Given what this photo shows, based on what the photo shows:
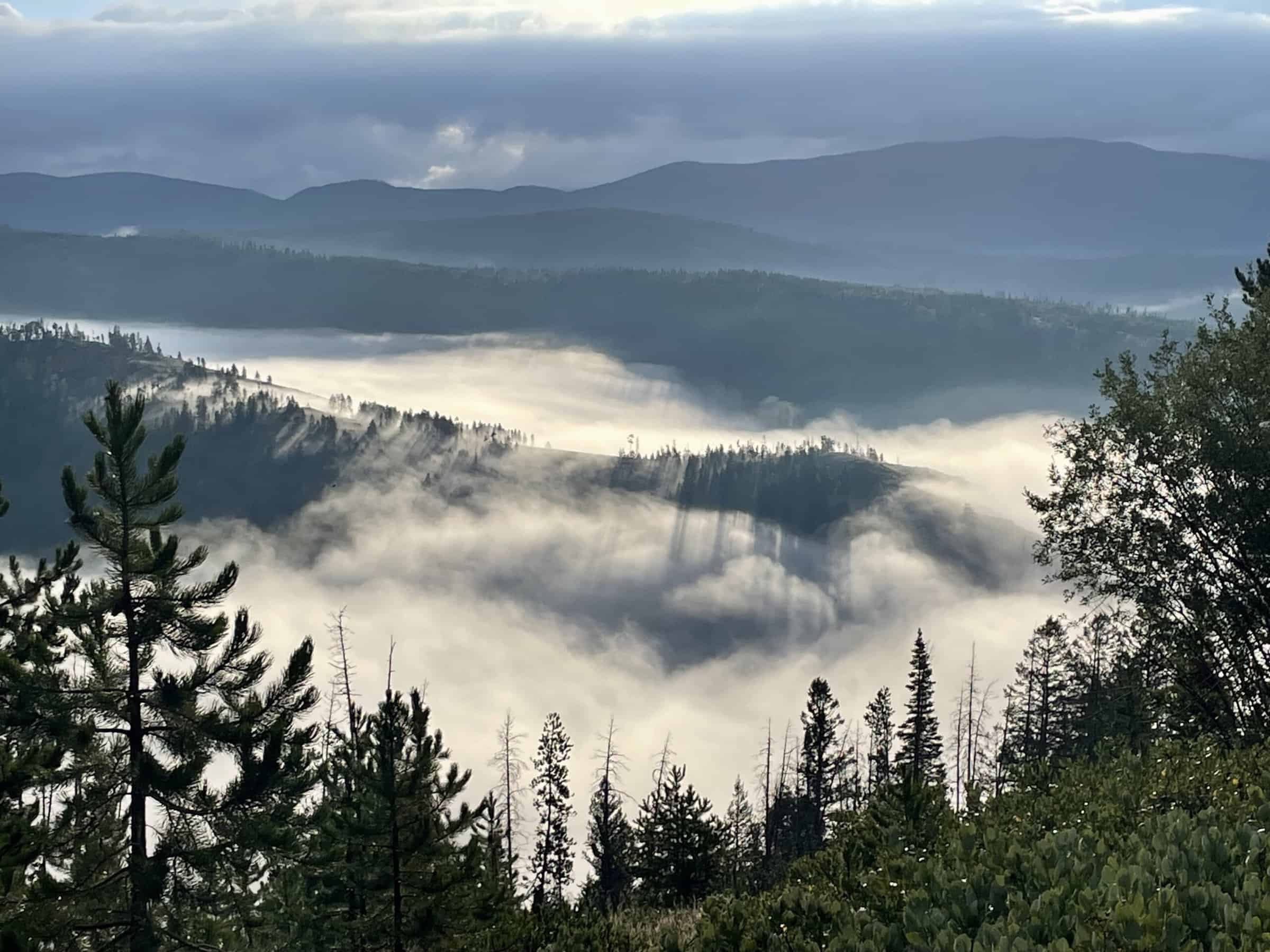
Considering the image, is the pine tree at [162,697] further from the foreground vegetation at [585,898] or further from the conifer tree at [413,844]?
the conifer tree at [413,844]

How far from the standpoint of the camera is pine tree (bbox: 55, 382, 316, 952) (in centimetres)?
2612

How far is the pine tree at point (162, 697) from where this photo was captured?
26.1m

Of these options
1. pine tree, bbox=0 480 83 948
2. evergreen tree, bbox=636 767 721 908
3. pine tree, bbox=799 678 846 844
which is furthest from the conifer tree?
pine tree, bbox=799 678 846 844

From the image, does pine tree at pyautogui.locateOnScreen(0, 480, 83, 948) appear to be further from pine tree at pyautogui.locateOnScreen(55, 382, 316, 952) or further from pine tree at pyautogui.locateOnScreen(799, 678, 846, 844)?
pine tree at pyautogui.locateOnScreen(799, 678, 846, 844)

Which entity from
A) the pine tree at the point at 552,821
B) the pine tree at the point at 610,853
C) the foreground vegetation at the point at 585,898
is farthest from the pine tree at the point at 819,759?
the foreground vegetation at the point at 585,898

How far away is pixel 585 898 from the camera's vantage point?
138 ft

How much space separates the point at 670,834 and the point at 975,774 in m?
75.6

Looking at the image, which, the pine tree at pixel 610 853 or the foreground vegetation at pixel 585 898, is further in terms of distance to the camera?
the pine tree at pixel 610 853

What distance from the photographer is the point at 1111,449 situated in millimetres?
35500

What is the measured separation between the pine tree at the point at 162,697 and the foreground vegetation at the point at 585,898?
0.21 ft

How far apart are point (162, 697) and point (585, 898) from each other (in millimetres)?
20050

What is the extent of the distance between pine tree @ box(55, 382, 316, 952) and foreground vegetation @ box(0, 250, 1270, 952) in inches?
2.5

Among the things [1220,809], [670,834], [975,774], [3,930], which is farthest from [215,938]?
[975,774]

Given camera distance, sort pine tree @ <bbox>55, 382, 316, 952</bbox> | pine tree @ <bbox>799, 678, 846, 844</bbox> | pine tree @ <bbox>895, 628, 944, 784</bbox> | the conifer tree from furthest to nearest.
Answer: pine tree @ <bbox>799, 678, 846, 844</bbox> < pine tree @ <bbox>895, 628, 944, 784</bbox> < the conifer tree < pine tree @ <bbox>55, 382, 316, 952</bbox>
